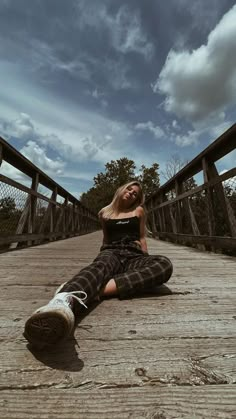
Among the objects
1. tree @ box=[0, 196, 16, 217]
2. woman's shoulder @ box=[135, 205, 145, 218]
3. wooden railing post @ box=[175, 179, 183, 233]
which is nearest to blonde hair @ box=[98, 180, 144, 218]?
woman's shoulder @ box=[135, 205, 145, 218]

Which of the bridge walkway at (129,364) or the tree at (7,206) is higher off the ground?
the tree at (7,206)

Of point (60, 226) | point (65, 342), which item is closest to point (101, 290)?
point (65, 342)

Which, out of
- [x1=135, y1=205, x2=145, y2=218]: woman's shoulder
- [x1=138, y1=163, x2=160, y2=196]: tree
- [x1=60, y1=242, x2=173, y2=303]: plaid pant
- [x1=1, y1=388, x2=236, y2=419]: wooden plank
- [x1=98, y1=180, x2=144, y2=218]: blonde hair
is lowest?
[x1=1, y1=388, x2=236, y2=419]: wooden plank

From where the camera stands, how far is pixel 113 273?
167 centimetres

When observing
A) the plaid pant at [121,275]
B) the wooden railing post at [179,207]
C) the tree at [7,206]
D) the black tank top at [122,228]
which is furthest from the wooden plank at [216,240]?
the tree at [7,206]

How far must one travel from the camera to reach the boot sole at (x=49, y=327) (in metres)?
0.89

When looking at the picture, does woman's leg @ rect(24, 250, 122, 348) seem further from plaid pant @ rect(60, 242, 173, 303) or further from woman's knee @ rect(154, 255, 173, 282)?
woman's knee @ rect(154, 255, 173, 282)

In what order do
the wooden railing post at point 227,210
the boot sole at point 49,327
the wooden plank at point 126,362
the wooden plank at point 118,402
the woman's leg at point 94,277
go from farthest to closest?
the wooden railing post at point 227,210 → the woman's leg at point 94,277 → the boot sole at point 49,327 → the wooden plank at point 126,362 → the wooden plank at point 118,402

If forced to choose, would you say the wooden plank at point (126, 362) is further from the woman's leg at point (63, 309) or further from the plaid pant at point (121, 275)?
the plaid pant at point (121, 275)

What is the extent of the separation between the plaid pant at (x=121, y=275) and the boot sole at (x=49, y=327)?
0.28 meters

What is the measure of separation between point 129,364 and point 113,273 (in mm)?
849

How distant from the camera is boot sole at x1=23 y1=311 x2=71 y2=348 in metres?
0.89

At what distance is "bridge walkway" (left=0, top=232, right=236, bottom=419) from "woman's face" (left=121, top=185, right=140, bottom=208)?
42.2 inches

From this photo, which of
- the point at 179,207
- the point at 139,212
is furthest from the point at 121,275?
the point at 179,207
